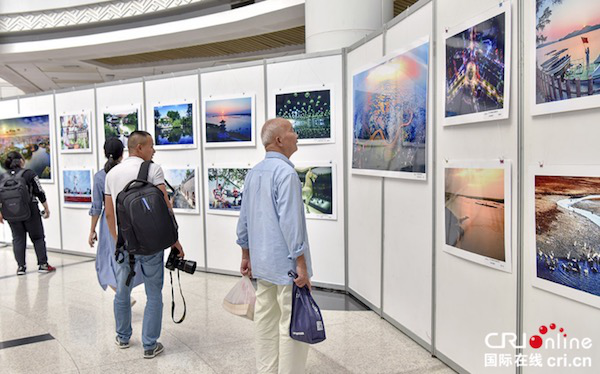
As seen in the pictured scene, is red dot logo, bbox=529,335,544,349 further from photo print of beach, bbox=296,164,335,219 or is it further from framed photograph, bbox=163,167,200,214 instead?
framed photograph, bbox=163,167,200,214

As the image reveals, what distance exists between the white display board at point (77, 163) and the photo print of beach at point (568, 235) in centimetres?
700

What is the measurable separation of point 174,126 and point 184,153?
43cm

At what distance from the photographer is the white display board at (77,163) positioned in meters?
7.72

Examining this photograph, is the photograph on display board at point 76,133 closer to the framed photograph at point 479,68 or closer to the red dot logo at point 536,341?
the framed photograph at point 479,68

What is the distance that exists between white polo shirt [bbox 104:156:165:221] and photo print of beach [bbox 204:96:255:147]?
249 centimetres

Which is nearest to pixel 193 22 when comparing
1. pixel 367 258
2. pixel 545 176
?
pixel 367 258

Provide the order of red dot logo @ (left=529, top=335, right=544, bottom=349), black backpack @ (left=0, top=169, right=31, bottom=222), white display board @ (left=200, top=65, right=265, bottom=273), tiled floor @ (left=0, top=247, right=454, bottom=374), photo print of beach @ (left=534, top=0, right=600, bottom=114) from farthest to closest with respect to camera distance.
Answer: black backpack @ (left=0, top=169, right=31, bottom=222) → white display board @ (left=200, top=65, right=265, bottom=273) → tiled floor @ (left=0, top=247, right=454, bottom=374) → red dot logo @ (left=529, top=335, right=544, bottom=349) → photo print of beach @ (left=534, top=0, right=600, bottom=114)

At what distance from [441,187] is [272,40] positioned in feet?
35.7

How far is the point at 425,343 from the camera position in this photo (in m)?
3.83

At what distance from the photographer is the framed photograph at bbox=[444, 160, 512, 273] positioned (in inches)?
111

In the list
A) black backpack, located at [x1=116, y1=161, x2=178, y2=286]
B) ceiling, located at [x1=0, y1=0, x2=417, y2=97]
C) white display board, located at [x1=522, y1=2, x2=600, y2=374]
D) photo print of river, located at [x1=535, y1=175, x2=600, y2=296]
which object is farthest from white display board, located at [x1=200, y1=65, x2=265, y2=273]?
ceiling, located at [x1=0, y1=0, x2=417, y2=97]

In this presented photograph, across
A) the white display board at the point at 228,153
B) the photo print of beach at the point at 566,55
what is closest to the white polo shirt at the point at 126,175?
the white display board at the point at 228,153

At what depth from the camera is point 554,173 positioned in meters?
2.43

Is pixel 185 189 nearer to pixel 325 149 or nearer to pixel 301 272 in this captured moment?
pixel 325 149
